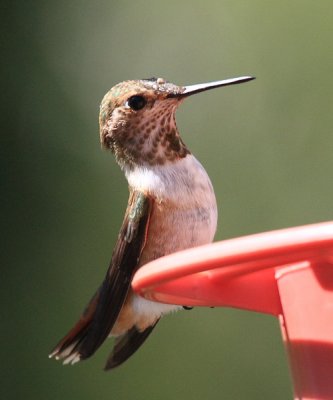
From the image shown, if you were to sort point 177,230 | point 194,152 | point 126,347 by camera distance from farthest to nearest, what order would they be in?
1. point 194,152
2. point 126,347
3. point 177,230

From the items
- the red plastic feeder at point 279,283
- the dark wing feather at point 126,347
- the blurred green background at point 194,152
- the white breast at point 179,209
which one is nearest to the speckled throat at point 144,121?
the white breast at point 179,209

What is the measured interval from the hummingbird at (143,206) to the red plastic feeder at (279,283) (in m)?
Answer: 0.86

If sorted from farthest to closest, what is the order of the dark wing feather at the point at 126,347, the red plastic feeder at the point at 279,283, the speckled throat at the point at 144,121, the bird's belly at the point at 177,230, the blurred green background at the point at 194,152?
1. the blurred green background at the point at 194,152
2. the dark wing feather at the point at 126,347
3. the speckled throat at the point at 144,121
4. the bird's belly at the point at 177,230
5. the red plastic feeder at the point at 279,283

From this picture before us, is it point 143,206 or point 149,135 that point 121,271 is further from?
point 149,135

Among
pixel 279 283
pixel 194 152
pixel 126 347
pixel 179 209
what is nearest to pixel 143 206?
pixel 179 209

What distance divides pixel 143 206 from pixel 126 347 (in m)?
0.54

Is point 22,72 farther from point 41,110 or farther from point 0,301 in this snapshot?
point 0,301

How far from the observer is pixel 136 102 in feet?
10.2

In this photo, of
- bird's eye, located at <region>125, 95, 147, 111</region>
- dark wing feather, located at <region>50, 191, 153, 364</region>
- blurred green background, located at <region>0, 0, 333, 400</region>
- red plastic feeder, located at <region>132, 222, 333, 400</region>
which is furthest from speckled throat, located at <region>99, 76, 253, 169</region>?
blurred green background, located at <region>0, 0, 333, 400</region>

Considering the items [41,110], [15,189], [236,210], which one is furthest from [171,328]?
[41,110]

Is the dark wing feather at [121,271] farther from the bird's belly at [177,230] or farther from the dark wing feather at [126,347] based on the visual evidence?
the dark wing feather at [126,347]

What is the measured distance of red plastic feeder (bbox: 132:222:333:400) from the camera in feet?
4.91

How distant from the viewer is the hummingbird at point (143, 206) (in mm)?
2861

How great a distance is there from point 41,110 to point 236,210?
49.8 inches
